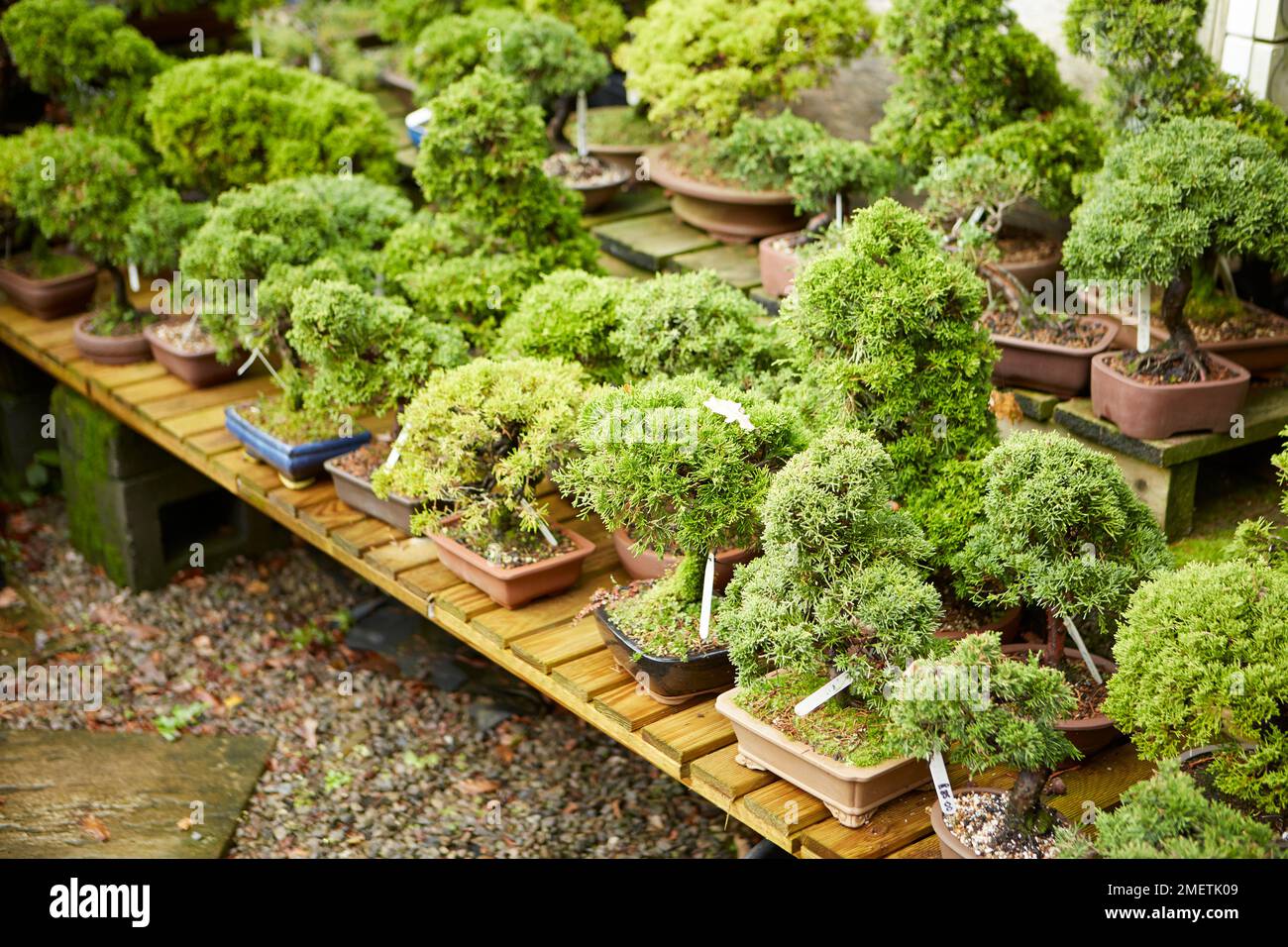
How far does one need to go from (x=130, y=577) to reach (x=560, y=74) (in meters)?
3.03

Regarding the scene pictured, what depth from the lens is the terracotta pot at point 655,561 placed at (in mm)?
4043

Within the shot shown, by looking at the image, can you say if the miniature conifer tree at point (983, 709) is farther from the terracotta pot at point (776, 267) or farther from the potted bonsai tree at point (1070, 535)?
the terracotta pot at point (776, 267)

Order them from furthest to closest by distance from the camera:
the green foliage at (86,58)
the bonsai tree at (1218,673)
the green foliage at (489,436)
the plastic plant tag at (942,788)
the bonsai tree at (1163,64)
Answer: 1. the green foliage at (86,58)
2. the bonsai tree at (1163,64)
3. the green foliage at (489,436)
4. the plastic plant tag at (942,788)
5. the bonsai tree at (1218,673)

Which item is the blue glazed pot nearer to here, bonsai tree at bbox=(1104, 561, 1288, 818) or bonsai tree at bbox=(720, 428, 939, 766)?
bonsai tree at bbox=(720, 428, 939, 766)

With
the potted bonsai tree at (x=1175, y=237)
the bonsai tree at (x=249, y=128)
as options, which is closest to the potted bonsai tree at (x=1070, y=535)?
the potted bonsai tree at (x=1175, y=237)

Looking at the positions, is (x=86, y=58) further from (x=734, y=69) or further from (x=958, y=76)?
(x=958, y=76)

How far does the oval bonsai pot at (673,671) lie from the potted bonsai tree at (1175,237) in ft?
4.90

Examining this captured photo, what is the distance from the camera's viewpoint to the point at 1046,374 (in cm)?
460

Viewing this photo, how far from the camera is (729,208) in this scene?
602 cm

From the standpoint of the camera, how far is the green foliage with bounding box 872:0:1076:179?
5168mm

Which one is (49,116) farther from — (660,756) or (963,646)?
(963,646)

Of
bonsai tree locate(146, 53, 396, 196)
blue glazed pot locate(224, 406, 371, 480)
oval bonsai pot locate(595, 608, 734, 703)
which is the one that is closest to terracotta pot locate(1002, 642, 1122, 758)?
oval bonsai pot locate(595, 608, 734, 703)

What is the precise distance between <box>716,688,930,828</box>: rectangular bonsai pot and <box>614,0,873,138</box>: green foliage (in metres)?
3.17
